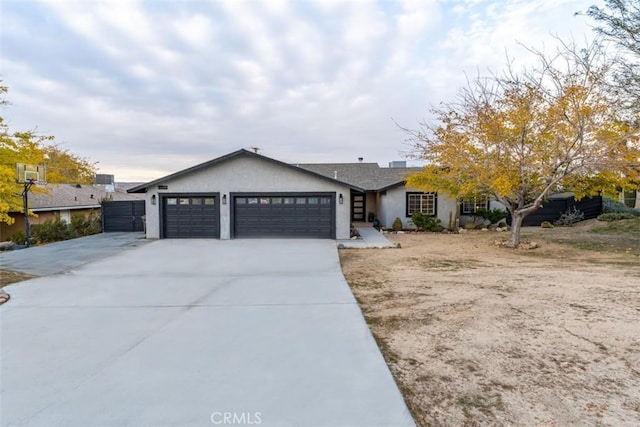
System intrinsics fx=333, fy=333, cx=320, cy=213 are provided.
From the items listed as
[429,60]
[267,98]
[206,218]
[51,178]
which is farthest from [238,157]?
[51,178]

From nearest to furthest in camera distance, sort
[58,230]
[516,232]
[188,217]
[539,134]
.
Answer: [539,134] → [516,232] → [188,217] → [58,230]

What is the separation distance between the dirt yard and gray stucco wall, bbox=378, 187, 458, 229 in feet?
29.0

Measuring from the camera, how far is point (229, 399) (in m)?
3.20

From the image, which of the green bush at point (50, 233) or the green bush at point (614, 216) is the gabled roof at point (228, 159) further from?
the green bush at point (614, 216)

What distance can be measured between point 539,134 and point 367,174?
41.6 ft

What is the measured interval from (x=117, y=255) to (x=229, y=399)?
1012 cm

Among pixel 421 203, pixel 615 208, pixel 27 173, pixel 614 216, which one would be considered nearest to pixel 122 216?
pixel 27 173

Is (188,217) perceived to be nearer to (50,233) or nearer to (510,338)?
(50,233)

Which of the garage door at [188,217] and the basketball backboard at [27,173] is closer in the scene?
the basketball backboard at [27,173]

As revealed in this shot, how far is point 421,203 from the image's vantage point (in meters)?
18.7

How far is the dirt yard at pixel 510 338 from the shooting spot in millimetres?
3070

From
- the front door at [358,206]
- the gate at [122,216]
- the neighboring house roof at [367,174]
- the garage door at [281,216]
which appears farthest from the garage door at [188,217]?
the front door at [358,206]

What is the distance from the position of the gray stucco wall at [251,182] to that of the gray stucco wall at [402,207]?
15.3ft

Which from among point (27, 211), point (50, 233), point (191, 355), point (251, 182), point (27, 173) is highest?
point (27, 173)
